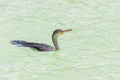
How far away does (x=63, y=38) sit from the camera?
13781mm

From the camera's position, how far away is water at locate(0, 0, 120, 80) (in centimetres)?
1141

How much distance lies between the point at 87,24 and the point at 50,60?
3.03 m

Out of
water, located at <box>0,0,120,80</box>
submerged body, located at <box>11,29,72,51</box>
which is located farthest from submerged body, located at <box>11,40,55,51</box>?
water, located at <box>0,0,120,80</box>

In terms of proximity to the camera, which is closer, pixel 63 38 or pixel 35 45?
pixel 35 45

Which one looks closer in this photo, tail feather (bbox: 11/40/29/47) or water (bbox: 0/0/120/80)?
water (bbox: 0/0/120/80)

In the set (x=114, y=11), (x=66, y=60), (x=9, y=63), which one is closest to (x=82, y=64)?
(x=66, y=60)

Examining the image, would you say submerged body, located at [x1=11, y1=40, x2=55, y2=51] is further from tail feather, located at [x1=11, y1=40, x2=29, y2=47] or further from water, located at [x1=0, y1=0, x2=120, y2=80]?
water, located at [x1=0, y1=0, x2=120, y2=80]

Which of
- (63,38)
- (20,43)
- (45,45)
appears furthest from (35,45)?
(63,38)

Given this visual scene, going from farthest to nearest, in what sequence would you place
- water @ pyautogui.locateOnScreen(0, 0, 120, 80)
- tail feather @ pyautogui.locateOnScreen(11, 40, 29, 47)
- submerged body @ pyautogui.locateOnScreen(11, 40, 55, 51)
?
tail feather @ pyautogui.locateOnScreen(11, 40, 29, 47)
submerged body @ pyautogui.locateOnScreen(11, 40, 55, 51)
water @ pyautogui.locateOnScreen(0, 0, 120, 80)

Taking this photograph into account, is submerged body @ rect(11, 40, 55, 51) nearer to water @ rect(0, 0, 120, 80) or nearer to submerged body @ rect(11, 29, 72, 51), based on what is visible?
submerged body @ rect(11, 29, 72, 51)

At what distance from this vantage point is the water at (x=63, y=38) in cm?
1141

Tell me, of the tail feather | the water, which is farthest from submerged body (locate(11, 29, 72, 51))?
the water

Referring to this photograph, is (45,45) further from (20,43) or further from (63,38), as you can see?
(63,38)

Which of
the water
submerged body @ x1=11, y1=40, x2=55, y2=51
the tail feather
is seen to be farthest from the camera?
the tail feather
